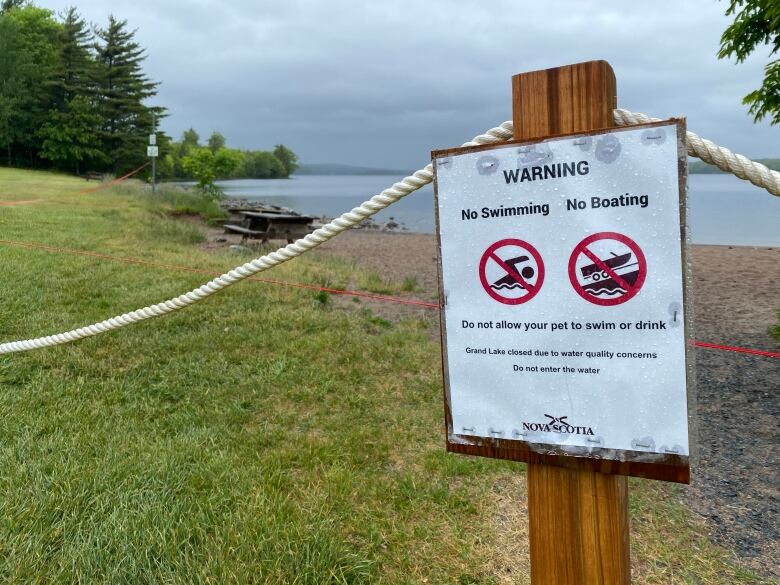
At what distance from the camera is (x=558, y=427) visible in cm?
127

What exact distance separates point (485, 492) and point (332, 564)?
34.3 inches

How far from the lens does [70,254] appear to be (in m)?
8.09

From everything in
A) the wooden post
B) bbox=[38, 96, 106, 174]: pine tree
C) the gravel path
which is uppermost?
bbox=[38, 96, 106, 174]: pine tree

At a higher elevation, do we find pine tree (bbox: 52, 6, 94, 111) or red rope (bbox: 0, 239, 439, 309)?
pine tree (bbox: 52, 6, 94, 111)

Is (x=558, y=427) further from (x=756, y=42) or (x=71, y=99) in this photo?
(x=71, y=99)

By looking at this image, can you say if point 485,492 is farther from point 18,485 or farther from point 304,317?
point 304,317

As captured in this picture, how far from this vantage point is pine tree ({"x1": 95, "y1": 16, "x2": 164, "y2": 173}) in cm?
5334

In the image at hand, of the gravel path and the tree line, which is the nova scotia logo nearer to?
the gravel path

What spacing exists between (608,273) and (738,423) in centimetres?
294

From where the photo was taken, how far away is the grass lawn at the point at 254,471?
213 centimetres

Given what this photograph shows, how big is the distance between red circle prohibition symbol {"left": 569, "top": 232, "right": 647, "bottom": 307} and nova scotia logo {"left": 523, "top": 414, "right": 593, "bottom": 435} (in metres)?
0.26

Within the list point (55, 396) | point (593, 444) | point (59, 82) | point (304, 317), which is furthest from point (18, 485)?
point (59, 82)

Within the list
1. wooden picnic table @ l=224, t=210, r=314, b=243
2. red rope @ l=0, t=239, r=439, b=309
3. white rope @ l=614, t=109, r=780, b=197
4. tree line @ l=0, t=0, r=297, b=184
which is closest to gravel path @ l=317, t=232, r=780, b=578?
red rope @ l=0, t=239, r=439, b=309

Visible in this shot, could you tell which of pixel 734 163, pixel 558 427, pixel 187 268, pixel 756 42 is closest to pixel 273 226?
pixel 187 268
